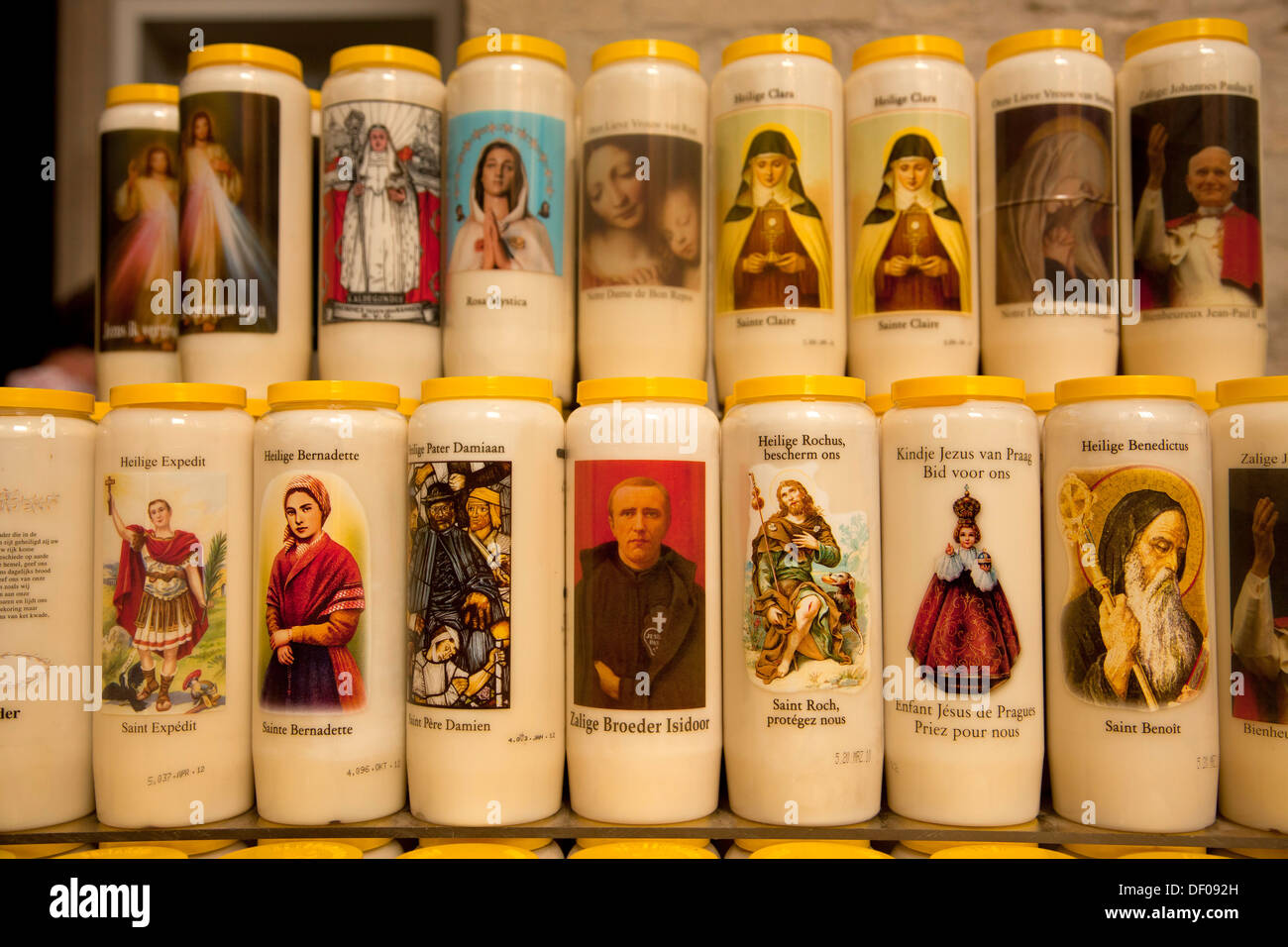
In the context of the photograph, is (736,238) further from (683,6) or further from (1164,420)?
(683,6)

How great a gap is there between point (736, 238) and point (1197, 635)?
0.65 meters

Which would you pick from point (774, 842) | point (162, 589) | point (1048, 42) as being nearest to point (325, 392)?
point (162, 589)

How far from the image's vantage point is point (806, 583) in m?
0.93

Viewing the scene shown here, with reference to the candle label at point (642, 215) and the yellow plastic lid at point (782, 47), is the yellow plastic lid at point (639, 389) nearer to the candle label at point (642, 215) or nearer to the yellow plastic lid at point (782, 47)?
the candle label at point (642, 215)

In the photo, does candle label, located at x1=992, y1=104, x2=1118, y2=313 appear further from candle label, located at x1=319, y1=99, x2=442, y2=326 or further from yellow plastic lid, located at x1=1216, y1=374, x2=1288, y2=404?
candle label, located at x1=319, y1=99, x2=442, y2=326

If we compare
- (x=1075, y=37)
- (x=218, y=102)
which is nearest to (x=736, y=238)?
(x=1075, y=37)

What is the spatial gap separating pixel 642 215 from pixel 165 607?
26.4 inches

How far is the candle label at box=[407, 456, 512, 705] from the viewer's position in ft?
3.06

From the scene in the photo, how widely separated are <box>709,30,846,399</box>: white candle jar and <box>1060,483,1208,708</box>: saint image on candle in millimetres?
352

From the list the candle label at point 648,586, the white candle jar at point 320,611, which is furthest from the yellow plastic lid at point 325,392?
the candle label at point 648,586

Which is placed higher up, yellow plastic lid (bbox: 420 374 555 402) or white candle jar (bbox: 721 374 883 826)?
yellow plastic lid (bbox: 420 374 555 402)

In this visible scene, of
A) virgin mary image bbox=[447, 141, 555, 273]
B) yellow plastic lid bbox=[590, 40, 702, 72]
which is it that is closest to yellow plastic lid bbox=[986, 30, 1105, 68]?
yellow plastic lid bbox=[590, 40, 702, 72]

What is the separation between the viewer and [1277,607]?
0.95m

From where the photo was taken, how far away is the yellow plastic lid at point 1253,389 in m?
0.95
